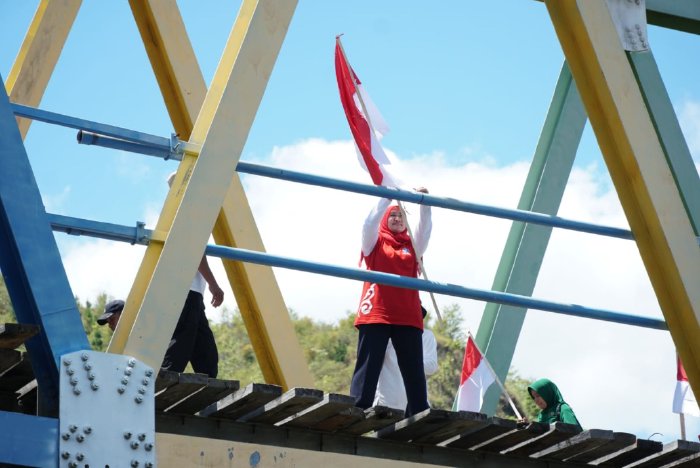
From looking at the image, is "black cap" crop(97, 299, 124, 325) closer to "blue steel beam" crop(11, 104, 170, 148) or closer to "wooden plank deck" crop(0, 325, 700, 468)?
"wooden plank deck" crop(0, 325, 700, 468)

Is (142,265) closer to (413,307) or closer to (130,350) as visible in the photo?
(130,350)

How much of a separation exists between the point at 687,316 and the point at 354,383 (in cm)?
174

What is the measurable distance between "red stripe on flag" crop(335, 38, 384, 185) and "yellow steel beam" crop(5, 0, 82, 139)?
5.67ft

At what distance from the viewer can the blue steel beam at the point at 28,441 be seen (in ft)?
14.1

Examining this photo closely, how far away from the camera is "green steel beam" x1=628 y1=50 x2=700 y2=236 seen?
7.76 m

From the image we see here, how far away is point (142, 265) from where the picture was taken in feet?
16.0

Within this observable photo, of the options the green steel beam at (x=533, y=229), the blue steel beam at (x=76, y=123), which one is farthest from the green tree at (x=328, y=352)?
the blue steel beam at (x=76, y=123)

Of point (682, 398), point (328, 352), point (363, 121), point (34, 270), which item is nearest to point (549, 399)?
point (682, 398)

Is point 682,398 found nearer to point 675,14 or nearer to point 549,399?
point 549,399

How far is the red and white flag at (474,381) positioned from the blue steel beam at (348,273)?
5.43ft

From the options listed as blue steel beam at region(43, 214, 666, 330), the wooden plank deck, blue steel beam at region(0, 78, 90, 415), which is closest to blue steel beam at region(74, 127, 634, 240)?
blue steel beam at region(43, 214, 666, 330)

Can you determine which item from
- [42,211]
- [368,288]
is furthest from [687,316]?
[42,211]

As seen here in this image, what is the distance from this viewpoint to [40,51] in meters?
7.70

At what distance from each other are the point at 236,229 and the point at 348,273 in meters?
2.01
